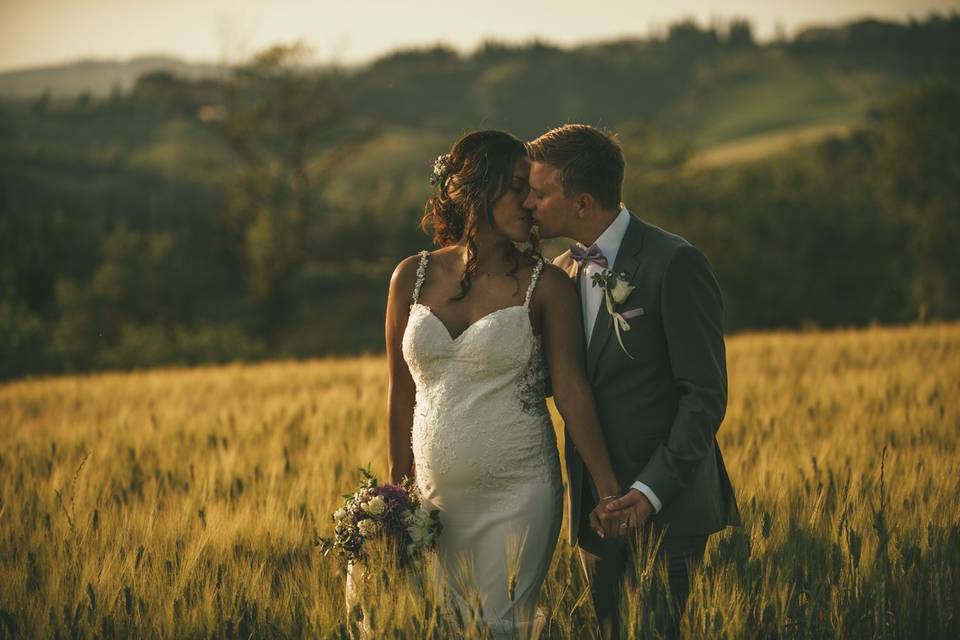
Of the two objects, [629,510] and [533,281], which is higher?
[533,281]

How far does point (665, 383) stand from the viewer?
139 inches

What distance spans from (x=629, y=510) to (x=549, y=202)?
1.19 meters

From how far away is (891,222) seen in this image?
144 feet

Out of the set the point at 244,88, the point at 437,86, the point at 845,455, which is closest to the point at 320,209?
the point at 244,88

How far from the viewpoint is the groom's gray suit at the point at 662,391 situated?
3.35m

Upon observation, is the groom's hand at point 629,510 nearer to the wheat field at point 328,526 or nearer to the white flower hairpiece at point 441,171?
the wheat field at point 328,526

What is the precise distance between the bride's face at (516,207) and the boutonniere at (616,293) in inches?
15.3

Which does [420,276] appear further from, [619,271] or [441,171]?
[619,271]

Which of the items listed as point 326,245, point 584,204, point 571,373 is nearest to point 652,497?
point 571,373

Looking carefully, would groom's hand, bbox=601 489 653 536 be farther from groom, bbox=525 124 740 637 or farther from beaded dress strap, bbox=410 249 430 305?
beaded dress strap, bbox=410 249 430 305

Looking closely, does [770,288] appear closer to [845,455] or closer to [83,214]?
[845,455]

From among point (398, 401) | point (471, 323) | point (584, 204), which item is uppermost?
point (584, 204)

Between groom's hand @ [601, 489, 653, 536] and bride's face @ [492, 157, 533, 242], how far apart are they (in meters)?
1.10

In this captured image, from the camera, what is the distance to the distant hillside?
114 meters
